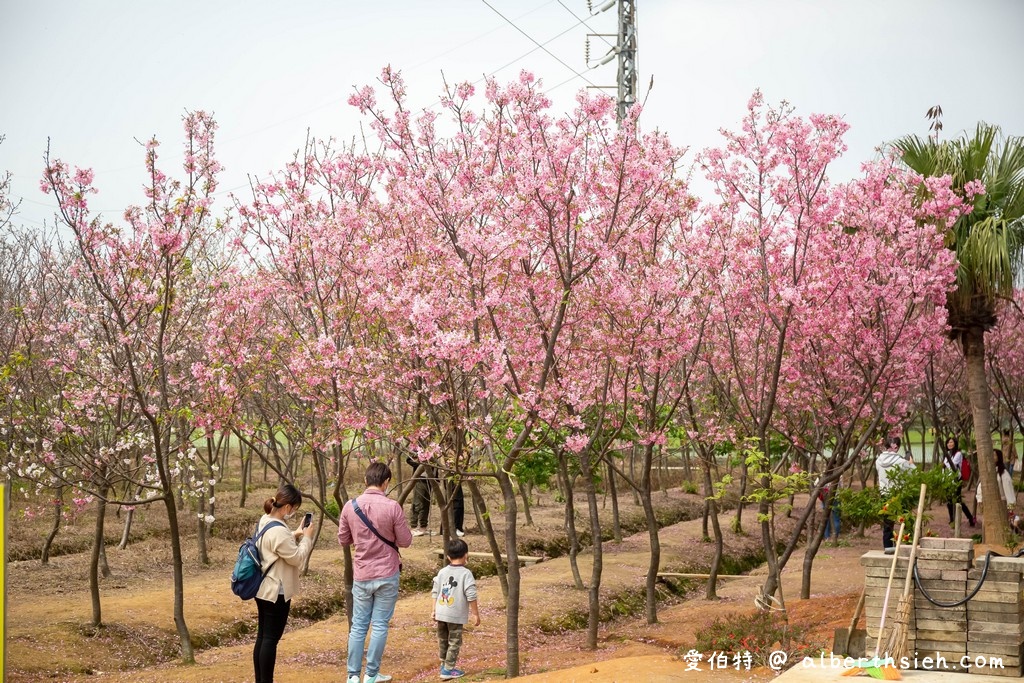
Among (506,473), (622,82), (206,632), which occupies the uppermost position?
(622,82)

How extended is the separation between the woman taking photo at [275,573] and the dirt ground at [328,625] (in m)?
2.57

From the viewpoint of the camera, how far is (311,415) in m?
11.6

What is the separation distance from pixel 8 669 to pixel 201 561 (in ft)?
23.4

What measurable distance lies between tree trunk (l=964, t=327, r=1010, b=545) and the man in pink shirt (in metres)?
9.88

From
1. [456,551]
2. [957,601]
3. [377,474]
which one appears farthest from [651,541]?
[377,474]

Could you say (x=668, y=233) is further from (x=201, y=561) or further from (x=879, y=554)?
(x=201, y=561)

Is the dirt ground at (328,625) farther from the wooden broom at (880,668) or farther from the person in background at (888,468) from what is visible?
the wooden broom at (880,668)

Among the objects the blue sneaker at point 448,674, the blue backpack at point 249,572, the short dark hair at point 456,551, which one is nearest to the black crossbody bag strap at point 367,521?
the blue backpack at point 249,572

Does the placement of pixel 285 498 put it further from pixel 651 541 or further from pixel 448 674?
pixel 651 541

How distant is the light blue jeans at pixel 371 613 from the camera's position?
25.8ft

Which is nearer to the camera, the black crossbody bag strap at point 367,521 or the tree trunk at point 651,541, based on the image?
the black crossbody bag strap at point 367,521

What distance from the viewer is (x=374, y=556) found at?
307 inches

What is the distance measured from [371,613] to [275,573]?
114 centimetres

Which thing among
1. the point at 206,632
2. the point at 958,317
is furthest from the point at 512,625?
the point at 958,317
